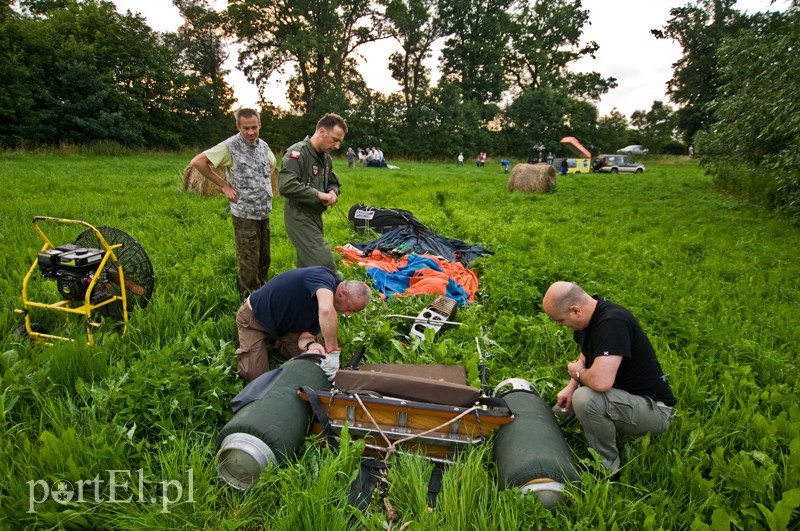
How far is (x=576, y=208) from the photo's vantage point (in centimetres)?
1266

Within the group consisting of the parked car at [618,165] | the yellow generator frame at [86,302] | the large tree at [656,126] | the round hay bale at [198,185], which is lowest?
the yellow generator frame at [86,302]

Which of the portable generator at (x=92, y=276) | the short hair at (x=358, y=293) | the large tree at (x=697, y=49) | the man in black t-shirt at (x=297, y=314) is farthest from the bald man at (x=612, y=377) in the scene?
the large tree at (x=697, y=49)

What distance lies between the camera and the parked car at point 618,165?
33.4 meters

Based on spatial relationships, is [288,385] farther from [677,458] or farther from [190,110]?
[190,110]

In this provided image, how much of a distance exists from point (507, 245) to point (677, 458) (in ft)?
18.6

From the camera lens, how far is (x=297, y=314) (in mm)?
3572

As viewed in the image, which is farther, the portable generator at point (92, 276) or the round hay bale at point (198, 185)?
the round hay bale at point (198, 185)

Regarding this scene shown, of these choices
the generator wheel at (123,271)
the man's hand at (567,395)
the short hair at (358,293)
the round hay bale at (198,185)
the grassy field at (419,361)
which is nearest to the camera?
the grassy field at (419,361)

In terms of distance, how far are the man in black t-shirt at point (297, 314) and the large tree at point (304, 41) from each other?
1585 inches

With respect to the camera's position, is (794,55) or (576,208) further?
(576,208)

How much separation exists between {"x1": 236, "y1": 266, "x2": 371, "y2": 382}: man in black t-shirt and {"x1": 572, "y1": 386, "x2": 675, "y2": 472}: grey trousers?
5.30 feet

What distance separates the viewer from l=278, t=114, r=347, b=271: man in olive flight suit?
4539 mm

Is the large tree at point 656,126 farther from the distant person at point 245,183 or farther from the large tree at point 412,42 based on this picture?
the distant person at point 245,183

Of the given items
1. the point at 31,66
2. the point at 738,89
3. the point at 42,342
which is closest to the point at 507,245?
the point at 42,342
